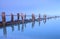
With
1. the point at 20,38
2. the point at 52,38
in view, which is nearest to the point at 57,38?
the point at 52,38

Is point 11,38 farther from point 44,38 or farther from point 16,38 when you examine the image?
point 44,38

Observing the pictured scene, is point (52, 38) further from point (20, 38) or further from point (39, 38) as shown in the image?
point (20, 38)

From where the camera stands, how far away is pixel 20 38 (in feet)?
15.3

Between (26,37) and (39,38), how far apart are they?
0.43 m

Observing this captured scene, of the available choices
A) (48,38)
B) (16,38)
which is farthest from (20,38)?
(48,38)

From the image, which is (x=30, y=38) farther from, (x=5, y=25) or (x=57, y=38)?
(x=5, y=25)

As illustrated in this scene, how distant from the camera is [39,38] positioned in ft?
15.9

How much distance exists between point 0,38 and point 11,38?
341 millimetres

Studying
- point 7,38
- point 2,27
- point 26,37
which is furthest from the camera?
point 2,27

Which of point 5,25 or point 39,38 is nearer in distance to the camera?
point 39,38

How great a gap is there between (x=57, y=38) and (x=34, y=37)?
0.76 metres

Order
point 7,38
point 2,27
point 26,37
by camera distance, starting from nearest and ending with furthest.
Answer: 1. point 7,38
2. point 26,37
3. point 2,27

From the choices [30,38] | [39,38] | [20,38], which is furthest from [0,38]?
[39,38]

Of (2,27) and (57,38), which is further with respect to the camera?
(2,27)
